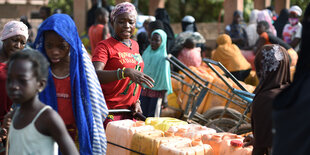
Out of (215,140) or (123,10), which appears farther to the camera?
(123,10)

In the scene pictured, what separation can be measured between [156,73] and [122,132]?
3115 mm

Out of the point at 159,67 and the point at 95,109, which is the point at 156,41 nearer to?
the point at 159,67

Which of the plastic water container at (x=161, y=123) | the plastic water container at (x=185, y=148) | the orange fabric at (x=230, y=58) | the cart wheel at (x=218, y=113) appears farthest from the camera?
the orange fabric at (x=230, y=58)

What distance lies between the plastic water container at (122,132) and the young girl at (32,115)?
1500 millimetres

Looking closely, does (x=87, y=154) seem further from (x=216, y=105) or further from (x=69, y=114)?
(x=216, y=105)

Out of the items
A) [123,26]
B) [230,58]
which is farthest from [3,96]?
[230,58]

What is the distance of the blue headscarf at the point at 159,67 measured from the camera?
6.91m

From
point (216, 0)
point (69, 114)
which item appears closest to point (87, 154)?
point (69, 114)

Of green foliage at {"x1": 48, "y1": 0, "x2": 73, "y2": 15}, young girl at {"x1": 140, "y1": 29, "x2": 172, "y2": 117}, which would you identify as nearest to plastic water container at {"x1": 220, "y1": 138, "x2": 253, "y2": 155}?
young girl at {"x1": 140, "y1": 29, "x2": 172, "y2": 117}

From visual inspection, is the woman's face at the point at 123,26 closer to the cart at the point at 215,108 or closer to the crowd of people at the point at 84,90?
the crowd of people at the point at 84,90

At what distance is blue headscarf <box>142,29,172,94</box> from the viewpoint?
22.7ft

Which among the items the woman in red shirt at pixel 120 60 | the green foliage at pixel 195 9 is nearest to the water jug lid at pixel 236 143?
the woman in red shirt at pixel 120 60

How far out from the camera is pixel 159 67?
701 cm

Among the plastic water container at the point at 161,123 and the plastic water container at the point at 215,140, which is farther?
the plastic water container at the point at 161,123
